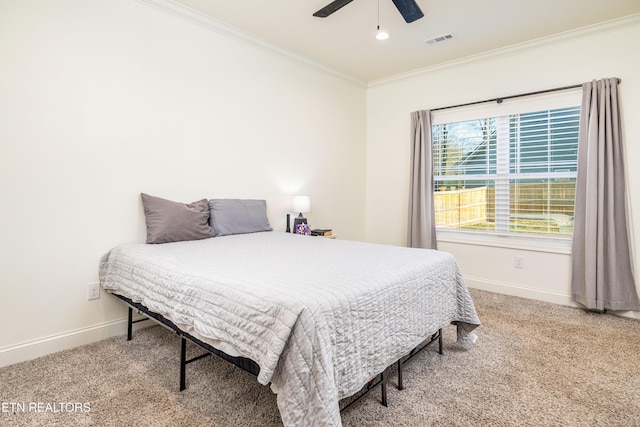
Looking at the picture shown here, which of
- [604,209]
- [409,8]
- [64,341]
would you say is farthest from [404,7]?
[64,341]

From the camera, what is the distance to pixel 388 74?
4.45 metres

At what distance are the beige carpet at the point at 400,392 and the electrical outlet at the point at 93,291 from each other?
34 cm

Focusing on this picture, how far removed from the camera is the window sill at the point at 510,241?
3371 mm

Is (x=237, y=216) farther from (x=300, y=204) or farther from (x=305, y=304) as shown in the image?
(x=305, y=304)

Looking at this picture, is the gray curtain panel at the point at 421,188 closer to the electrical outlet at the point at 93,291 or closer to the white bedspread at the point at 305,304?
the white bedspread at the point at 305,304

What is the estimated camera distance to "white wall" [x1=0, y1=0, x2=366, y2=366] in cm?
211

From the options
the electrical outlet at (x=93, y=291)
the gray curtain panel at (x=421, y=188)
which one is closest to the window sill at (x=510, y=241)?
the gray curtain panel at (x=421, y=188)

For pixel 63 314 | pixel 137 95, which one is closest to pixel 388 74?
pixel 137 95

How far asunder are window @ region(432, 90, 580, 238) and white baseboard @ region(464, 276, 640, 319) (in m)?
0.58

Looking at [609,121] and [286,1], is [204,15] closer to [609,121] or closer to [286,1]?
[286,1]

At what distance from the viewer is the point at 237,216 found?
3020 millimetres

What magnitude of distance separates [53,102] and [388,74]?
3658mm

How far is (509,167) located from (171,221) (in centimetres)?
346

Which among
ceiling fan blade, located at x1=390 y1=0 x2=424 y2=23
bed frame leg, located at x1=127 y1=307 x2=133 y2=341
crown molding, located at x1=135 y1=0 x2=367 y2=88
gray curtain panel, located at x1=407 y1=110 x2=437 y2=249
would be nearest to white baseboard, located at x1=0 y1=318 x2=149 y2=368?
bed frame leg, located at x1=127 y1=307 x2=133 y2=341
